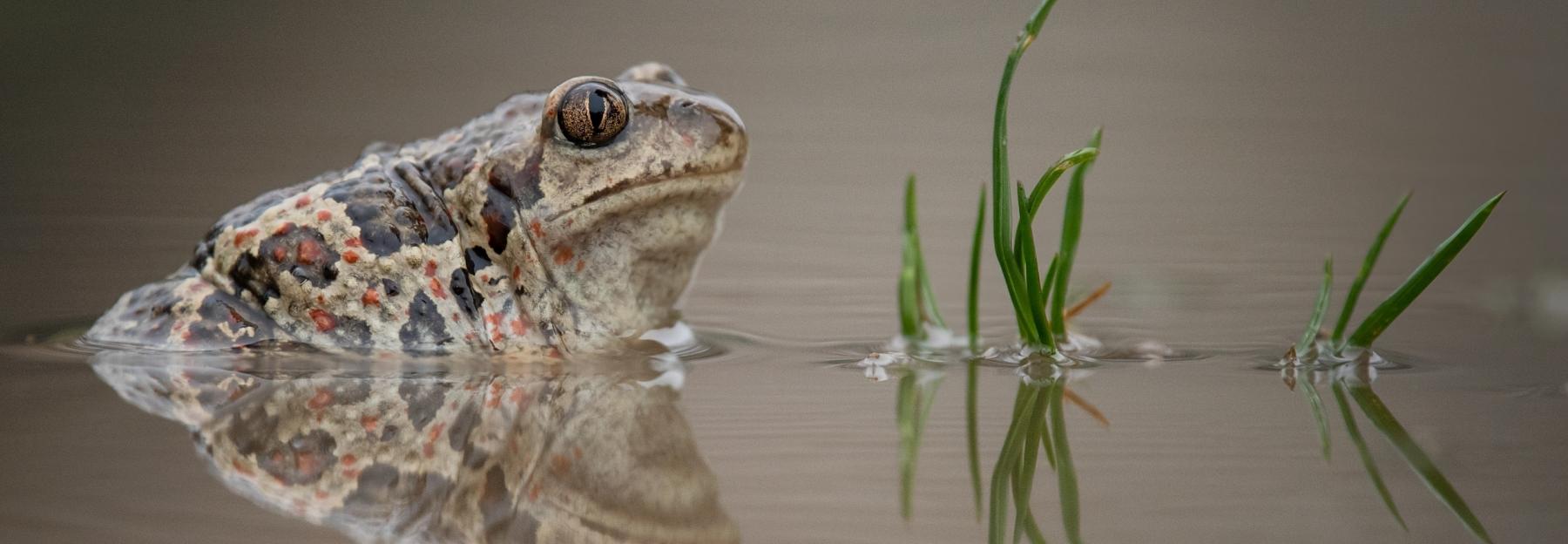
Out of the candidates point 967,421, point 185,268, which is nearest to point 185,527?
point 967,421

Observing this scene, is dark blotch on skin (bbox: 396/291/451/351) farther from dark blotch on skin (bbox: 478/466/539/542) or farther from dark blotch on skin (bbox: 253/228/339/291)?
dark blotch on skin (bbox: 478/466/539/542)

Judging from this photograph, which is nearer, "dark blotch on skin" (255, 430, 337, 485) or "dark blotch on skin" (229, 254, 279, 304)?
"dark blotch on skin" (255, 430, 337, 485)

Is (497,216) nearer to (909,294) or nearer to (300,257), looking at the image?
(300,257)

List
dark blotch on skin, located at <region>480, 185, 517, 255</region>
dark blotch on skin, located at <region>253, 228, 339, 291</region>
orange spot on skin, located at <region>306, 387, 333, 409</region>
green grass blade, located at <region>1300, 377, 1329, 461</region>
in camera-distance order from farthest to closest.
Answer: dark blotch on skin, located at <region>480, 185, 517, 255</region> → dark blotch on skin, located at <region>253, 228, 339, 291</region> → orange spot on skin, located at <region>306, 387, 333, 409</region> → green grass blade, located at <region>1300, 377, 1329, 461</region>

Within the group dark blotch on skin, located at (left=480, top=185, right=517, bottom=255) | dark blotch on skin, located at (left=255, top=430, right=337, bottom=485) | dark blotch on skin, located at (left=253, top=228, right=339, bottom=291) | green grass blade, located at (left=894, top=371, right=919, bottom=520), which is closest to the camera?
green grass blade, located at (left=894, top=371, right=919, bottom=520)

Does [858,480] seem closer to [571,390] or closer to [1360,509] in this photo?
[1360,509]

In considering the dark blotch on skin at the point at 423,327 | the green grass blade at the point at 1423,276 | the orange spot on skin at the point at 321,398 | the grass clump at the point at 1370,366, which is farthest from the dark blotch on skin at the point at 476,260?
the green grass blade at the point at 1423,276

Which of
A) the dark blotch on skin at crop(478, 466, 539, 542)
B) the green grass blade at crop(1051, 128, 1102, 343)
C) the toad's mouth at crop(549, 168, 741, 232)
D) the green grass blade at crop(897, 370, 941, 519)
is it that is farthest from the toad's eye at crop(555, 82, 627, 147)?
the dark blotch on skin at crop(478, 466, 539, 542)
